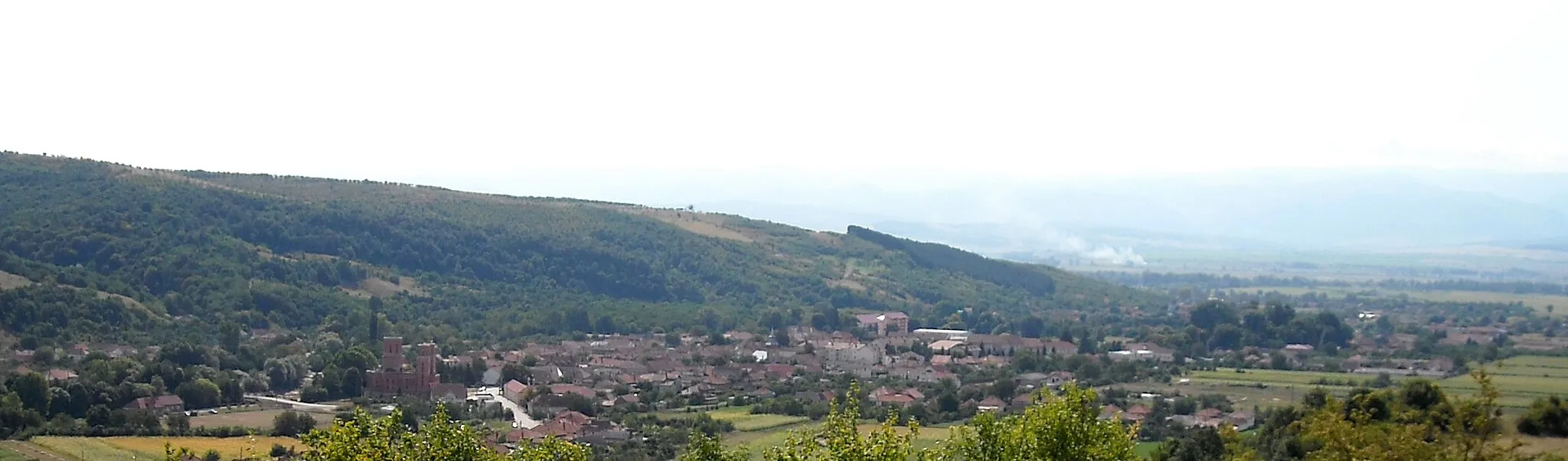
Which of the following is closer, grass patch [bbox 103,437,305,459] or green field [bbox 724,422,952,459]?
grass patch [bbox 103,437,305,459]

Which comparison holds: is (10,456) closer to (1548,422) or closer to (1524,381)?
(1548,422)

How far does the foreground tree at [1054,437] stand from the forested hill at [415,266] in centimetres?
3528

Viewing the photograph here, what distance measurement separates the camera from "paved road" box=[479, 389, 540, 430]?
34.3 metres

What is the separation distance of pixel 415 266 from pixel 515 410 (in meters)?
27.3

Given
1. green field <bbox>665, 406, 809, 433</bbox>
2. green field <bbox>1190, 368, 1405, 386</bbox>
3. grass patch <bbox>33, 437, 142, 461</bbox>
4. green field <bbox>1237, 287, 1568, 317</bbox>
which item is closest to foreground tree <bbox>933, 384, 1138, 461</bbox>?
grass patch <bbox>33, 437, 142, 461</bbox>

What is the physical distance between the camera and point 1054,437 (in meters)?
15.2

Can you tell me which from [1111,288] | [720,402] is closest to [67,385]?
[720,402]

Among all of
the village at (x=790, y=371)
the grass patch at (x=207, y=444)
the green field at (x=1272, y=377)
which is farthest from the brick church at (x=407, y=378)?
the green field at (x=1272, y=377)

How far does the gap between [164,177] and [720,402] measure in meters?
34.4

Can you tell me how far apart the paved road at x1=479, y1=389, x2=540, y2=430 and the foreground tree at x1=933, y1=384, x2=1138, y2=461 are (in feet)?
60.5

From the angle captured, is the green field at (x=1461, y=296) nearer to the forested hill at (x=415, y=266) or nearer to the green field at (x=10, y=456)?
the forested hill at (x=415, y=266)

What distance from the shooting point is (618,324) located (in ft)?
Answer: 191

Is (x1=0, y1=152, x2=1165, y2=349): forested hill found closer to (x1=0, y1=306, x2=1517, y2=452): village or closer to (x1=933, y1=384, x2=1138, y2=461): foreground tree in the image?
(x1=0, y1=306, x2=1517, y2=452): village

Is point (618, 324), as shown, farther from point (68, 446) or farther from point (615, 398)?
point (68, 446)
